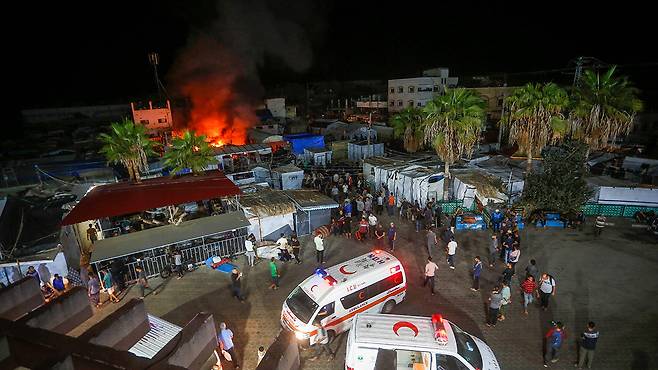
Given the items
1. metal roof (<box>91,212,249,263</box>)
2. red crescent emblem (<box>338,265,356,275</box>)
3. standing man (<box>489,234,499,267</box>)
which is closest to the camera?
red crescent emblem (<box>338,265,356,275</box>)

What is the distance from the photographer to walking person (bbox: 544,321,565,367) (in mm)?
9227

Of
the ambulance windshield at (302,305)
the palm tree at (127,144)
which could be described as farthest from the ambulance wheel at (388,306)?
the palm tree at (127,144)

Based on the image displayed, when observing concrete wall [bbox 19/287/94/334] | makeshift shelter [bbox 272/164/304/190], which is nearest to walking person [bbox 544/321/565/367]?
concrete wall [bbox 19/287/94/334]

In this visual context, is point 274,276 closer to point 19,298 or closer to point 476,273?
point 476,273

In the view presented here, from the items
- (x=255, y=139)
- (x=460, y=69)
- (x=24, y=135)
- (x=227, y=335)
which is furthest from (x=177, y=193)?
(x=460, y=69)

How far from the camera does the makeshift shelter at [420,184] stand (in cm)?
2098

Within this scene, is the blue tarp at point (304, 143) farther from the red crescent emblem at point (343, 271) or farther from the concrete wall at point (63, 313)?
the concrete wall at point (63, 313)

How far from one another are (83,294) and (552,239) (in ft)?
64.7

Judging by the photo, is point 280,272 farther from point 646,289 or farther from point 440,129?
point 646,289

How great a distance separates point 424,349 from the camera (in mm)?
7926

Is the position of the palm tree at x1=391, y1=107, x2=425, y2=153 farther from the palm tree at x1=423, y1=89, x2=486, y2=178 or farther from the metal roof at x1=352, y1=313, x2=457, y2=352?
the metal roof at x1=352, y1=313, x2=457, y2=352

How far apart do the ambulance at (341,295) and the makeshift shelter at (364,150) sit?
22.3 m

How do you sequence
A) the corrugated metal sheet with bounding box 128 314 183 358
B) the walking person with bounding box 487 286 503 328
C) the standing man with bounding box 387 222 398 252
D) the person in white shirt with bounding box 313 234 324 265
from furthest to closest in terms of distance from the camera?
the standing man with bounding box 387 222 398 252 → the person in white shirt with bounding box 313 234 324 265 → the walking person with bounding box 487 286 503 328 → the corrugated metal sheet with bounding box 128 314 183 358

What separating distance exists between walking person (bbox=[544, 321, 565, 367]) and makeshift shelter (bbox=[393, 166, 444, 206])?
11807 millimetres
